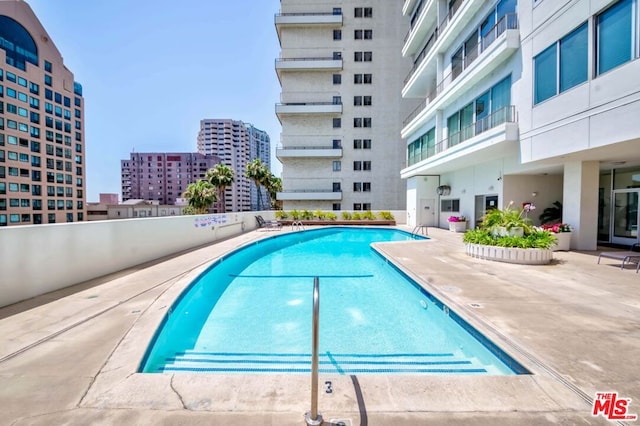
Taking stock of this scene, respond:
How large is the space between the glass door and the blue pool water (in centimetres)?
993

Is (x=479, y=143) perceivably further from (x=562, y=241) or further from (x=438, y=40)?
(x=438, y=40)

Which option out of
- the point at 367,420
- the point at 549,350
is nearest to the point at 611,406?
the point at 549,350

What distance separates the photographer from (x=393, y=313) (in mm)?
5789

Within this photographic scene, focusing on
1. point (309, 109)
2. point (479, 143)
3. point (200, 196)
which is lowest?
point (200, 196)

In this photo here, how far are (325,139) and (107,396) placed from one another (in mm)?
30649

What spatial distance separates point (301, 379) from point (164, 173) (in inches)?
5108

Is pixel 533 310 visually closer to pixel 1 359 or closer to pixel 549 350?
pixel 549 350

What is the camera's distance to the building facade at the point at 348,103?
3105 cm

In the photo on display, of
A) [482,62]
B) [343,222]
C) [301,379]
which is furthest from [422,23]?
[301,379]

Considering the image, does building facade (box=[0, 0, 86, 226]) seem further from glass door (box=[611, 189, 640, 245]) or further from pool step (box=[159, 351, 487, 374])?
glass door (box=[611, 189, 640, 245])

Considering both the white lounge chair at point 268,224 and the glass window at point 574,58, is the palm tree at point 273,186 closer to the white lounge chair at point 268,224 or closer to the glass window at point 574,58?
the white lounge chair at point 268,224

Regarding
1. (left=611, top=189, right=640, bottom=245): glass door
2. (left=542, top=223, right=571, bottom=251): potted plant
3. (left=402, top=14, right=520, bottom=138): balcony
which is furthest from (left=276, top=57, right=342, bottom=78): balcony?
(left=542, top=223, right=571, bottom=251): potted plant

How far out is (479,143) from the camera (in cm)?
1197

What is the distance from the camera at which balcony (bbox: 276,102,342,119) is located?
99.8 ft
